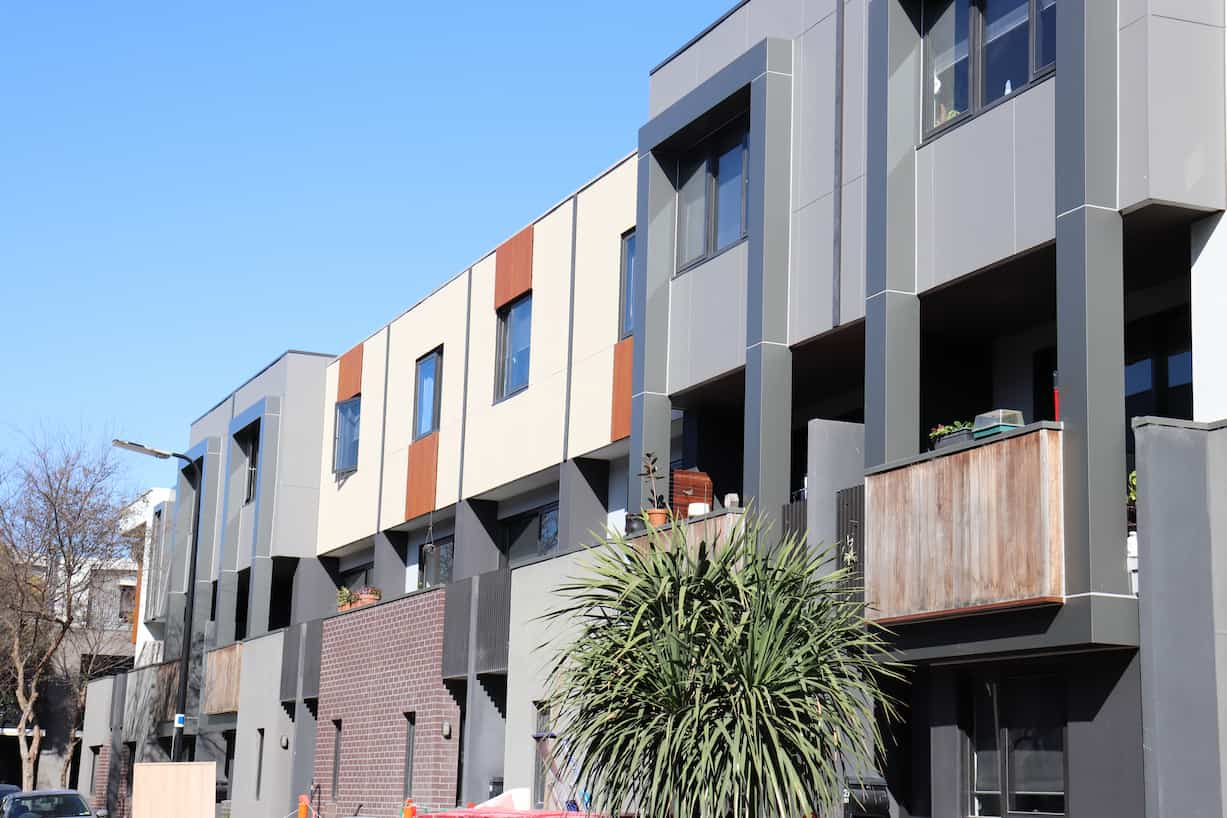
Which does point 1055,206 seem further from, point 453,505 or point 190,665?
point 190,665

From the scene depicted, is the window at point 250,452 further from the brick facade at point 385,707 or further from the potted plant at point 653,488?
the potted plant at point 653,488

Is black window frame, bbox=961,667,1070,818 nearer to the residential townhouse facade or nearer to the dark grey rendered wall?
the residential townhouse facade

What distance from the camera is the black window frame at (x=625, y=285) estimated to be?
23.7 metres

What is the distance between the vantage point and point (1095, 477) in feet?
44.2

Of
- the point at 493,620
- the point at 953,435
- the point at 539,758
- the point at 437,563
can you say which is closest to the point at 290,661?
the point at 437,563

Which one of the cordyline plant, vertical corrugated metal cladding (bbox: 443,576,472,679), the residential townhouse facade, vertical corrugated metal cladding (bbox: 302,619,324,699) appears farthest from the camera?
vertical corrugated metal cladding (bbox: 302,619,324,699)

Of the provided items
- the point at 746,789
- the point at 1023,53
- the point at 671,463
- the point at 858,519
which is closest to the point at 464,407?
the point at 671,463

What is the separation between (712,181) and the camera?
21.1m

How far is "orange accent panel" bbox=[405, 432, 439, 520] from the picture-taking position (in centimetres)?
3000

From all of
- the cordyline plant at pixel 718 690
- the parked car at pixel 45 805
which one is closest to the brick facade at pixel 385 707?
the parked car at pixel 45 805

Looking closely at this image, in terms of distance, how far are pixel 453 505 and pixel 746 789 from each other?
1734cm

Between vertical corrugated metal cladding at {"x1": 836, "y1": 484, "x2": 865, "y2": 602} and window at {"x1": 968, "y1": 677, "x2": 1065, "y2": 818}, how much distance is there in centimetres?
160

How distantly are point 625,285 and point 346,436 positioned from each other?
41.7 feet

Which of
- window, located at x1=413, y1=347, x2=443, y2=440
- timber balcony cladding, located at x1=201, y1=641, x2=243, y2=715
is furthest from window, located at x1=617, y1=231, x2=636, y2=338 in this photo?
timber balcony cladding, located at x1=201, y1=641, x2=243, y2=715
